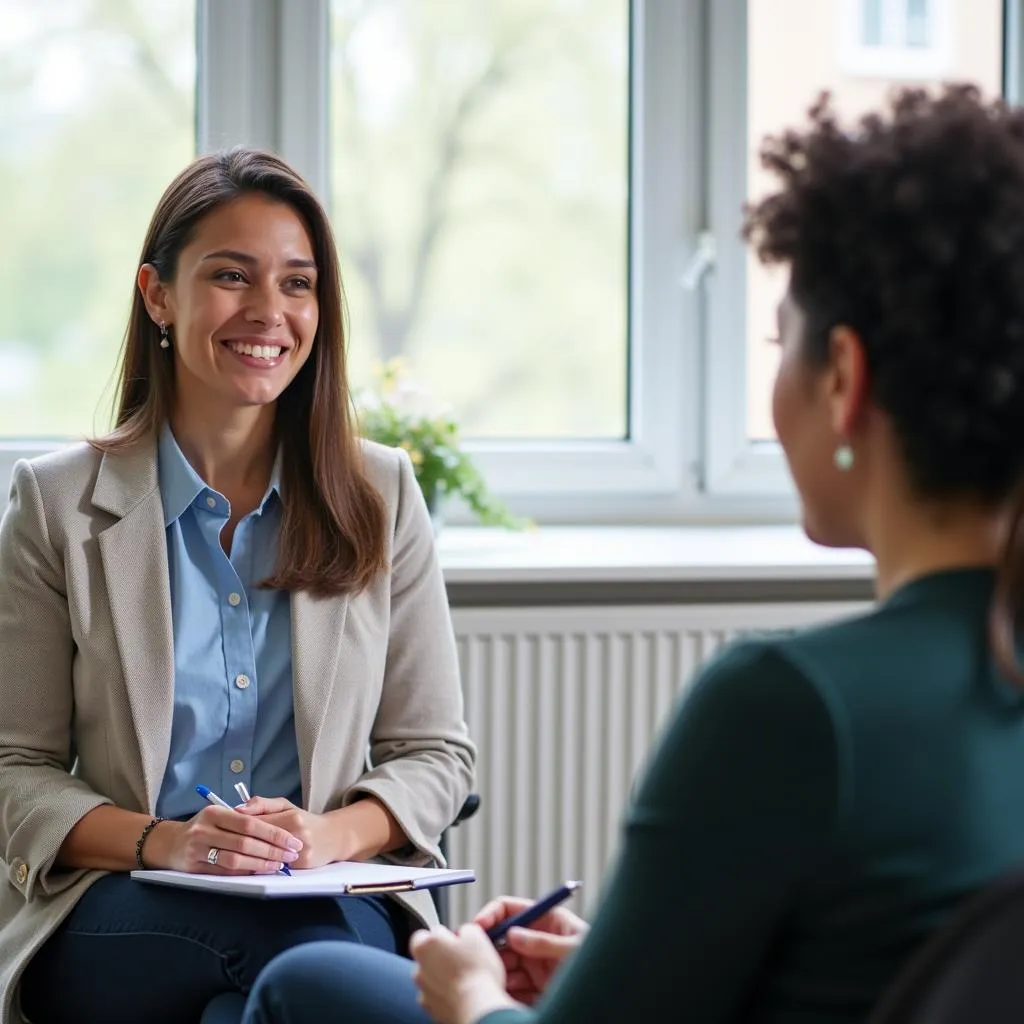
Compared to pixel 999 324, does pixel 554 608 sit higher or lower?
lower

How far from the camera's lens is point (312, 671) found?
1.79 metres

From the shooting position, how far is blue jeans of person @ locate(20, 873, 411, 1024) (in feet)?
5.12

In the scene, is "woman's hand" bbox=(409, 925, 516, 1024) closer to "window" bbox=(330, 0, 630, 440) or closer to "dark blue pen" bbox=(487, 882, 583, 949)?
"dark blue pen" bbox=(487, 882, 583, 949)

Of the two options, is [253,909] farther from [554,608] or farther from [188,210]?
[554,608]

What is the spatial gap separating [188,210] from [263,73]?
1.00m

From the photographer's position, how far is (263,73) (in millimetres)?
2764

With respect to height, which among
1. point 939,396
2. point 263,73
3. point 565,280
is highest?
point 263,73

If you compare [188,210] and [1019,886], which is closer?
[1019,886]

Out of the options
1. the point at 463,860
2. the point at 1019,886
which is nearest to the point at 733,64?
the point at 463,860

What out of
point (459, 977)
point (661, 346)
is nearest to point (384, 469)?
point (459, 977)

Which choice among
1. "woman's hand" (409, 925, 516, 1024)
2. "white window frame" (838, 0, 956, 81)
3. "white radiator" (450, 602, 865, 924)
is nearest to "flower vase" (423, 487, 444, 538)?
"white radiator" (450, 602, 865, 924)

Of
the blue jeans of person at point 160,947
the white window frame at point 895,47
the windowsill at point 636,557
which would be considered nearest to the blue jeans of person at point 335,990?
the blue jeans of person at point 160,947

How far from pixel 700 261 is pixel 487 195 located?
43cm

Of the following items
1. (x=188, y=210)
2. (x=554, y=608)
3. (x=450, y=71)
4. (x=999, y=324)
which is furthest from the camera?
(x=450, y=71)
